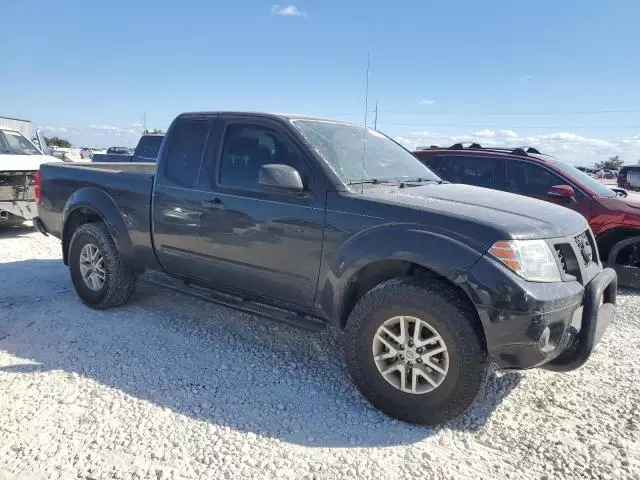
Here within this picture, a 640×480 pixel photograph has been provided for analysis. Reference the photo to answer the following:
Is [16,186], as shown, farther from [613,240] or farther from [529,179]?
[613,240]

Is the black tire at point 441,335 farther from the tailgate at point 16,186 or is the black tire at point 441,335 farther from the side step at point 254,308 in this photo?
the tailgate at point 16,186

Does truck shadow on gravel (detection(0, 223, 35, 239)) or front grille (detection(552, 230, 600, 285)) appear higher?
front grille (detection(552, 230, 600, 285))

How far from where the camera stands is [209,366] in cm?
382

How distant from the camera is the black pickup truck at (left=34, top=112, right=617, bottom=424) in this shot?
9.48 feet

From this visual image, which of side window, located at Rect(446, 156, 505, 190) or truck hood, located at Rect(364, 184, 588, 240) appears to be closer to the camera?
truck hood, located at Rect(364, 184, 588, 240)

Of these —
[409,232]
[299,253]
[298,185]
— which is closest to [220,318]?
[299,253]

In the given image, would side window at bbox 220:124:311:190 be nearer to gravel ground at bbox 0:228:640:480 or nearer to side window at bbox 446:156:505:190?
gravel ground at bbox 0:228:640:480

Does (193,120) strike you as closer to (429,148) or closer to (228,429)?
(228,429)

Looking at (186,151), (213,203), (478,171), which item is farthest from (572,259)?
(478,171)

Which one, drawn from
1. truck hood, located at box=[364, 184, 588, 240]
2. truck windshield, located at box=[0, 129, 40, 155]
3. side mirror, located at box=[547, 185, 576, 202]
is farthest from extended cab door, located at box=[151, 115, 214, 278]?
truck windshield, located at box=[0, 129, 40, 155]

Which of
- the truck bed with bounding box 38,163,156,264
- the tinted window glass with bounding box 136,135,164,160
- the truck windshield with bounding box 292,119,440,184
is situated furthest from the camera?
the tinted window glass with bounding box 136,135,164,160

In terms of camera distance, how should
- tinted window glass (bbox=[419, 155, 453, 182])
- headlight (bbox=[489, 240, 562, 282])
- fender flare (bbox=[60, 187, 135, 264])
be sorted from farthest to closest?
1. tinted window glass (bbox=[419, 155, 453, 182])
2. fender flare (bbox=[60, 187, 135, 264])
3. headlight (bbox=[489, 240, 562, 282])

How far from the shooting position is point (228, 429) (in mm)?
3006

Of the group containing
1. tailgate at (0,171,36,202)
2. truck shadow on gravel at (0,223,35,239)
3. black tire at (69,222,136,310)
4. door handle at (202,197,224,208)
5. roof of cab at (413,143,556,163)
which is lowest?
truck shadow on gravel at (0,223,35,239)
